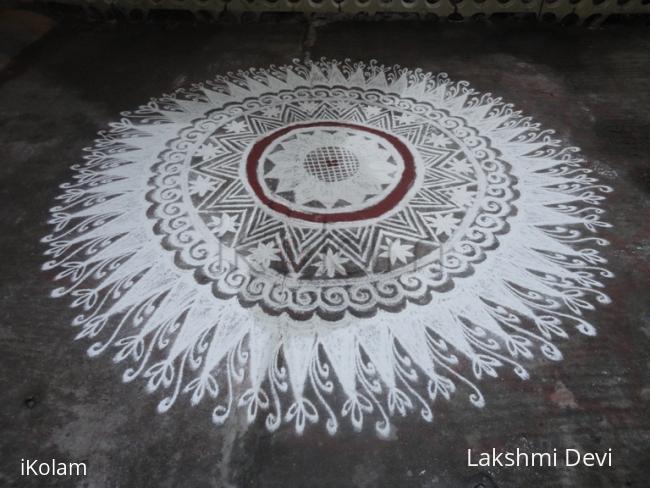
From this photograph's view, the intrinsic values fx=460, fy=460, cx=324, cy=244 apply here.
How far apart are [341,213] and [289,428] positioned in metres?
0.96

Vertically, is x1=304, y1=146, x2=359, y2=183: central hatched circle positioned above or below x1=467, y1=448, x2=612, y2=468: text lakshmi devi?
above

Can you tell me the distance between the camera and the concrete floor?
1320mm

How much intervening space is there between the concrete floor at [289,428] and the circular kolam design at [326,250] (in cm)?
7

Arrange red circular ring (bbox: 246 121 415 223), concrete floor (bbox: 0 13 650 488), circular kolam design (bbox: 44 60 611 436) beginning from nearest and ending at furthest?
concrete floor (bbox: 0 13 650 488) → circular kolam design (bbox: 44 60 611 436) → red circular ring (bbox: 246 121 415 223)

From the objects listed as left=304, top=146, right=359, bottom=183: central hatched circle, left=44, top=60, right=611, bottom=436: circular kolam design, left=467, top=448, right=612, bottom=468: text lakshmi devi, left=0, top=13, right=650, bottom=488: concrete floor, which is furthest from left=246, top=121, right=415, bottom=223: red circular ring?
left=467, top=448, right=612, bottom=468: text lakshmi devi

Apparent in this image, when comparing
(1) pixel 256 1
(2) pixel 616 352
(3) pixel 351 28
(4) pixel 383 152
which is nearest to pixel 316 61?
(3) pixel 351 28

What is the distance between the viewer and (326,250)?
1.90 metres

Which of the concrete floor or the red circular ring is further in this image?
the red circular ring

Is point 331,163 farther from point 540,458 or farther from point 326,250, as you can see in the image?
point 540,458

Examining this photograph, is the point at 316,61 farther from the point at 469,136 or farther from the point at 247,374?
the point at 247,374

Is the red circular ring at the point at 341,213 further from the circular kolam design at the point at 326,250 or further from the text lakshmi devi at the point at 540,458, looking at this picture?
the text lakshmi devi at the point at 540,458

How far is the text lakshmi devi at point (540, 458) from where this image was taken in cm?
133

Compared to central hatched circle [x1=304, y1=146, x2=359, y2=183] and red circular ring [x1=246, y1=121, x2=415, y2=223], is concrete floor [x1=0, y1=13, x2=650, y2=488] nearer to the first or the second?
red circular ring [x1=246, y1=121, x2=415, y2=223]

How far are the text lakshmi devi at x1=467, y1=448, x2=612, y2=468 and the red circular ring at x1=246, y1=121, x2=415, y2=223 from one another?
3.44 ft
